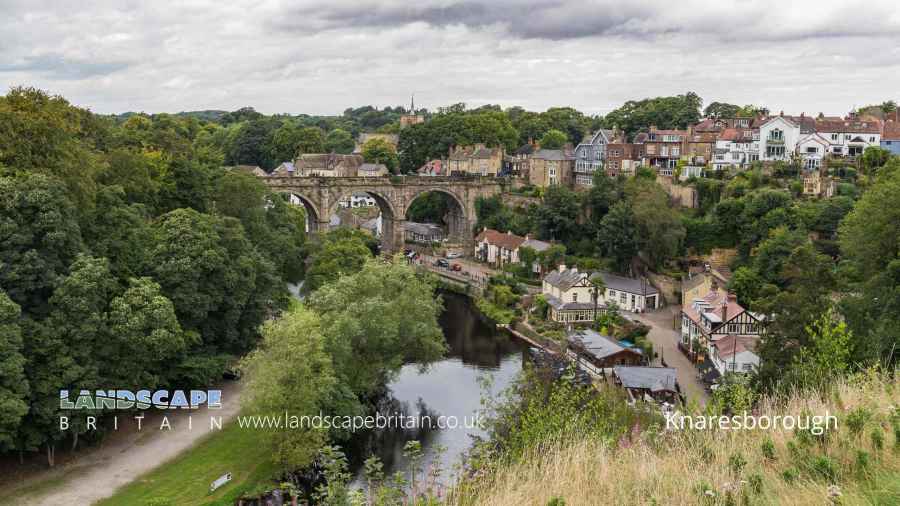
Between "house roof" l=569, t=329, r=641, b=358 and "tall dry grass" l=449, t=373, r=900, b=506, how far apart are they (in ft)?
73.4

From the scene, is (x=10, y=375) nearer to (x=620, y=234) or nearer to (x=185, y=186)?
(x=185, y=186)

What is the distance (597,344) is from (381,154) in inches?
2381

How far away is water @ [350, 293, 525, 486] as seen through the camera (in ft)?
85.3

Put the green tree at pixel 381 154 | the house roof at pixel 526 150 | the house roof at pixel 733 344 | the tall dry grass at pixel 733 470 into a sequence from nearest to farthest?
1. the tall dry grass at pixel 733 470
2. the house roof at pixel 733 344
3. the house roof at pixel 526 150
4. the green tree at pixel 381 154

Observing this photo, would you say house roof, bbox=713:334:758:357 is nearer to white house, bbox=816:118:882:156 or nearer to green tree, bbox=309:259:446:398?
green tree, bbox=309:259:446:398

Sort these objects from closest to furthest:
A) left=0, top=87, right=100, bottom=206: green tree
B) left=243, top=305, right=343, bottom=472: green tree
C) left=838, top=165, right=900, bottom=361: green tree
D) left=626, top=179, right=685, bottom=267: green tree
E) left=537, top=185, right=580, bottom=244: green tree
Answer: left=243, top=305, right=343, bottom=472: green tree, left=0, top=87, right=100, bottom=206: green tree, left=838, top=165, right=900, bottom=361: green tree, left=626, top=179, right=685, bottom=267: green tree, left=537, top=185, right=580, bottom=244: green tree

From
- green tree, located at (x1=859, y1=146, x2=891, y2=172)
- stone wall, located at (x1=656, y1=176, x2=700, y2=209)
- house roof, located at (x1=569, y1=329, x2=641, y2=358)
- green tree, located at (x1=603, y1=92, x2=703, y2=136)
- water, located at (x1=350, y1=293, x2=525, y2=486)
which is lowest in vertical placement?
water, located at (x1=350, y1=293, x2=525, y2=486)

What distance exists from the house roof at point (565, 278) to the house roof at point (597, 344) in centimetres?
632

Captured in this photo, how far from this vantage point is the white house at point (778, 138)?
185 feet

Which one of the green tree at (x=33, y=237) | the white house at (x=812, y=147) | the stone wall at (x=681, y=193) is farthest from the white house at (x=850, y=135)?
the green tree at (x=33, y=237)

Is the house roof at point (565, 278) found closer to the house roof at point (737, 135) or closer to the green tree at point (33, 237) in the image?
the house roof at point (737, 135)

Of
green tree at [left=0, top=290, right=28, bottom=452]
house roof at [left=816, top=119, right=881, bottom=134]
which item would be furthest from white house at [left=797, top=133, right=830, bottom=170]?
green tree at [left=0, top=290, right=28, bottom=452]

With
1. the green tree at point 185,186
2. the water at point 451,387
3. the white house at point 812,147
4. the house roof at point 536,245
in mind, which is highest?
the white house at point 812,147

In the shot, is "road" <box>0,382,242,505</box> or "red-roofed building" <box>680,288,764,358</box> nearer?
"road" <box>0,382,242,505</box>
